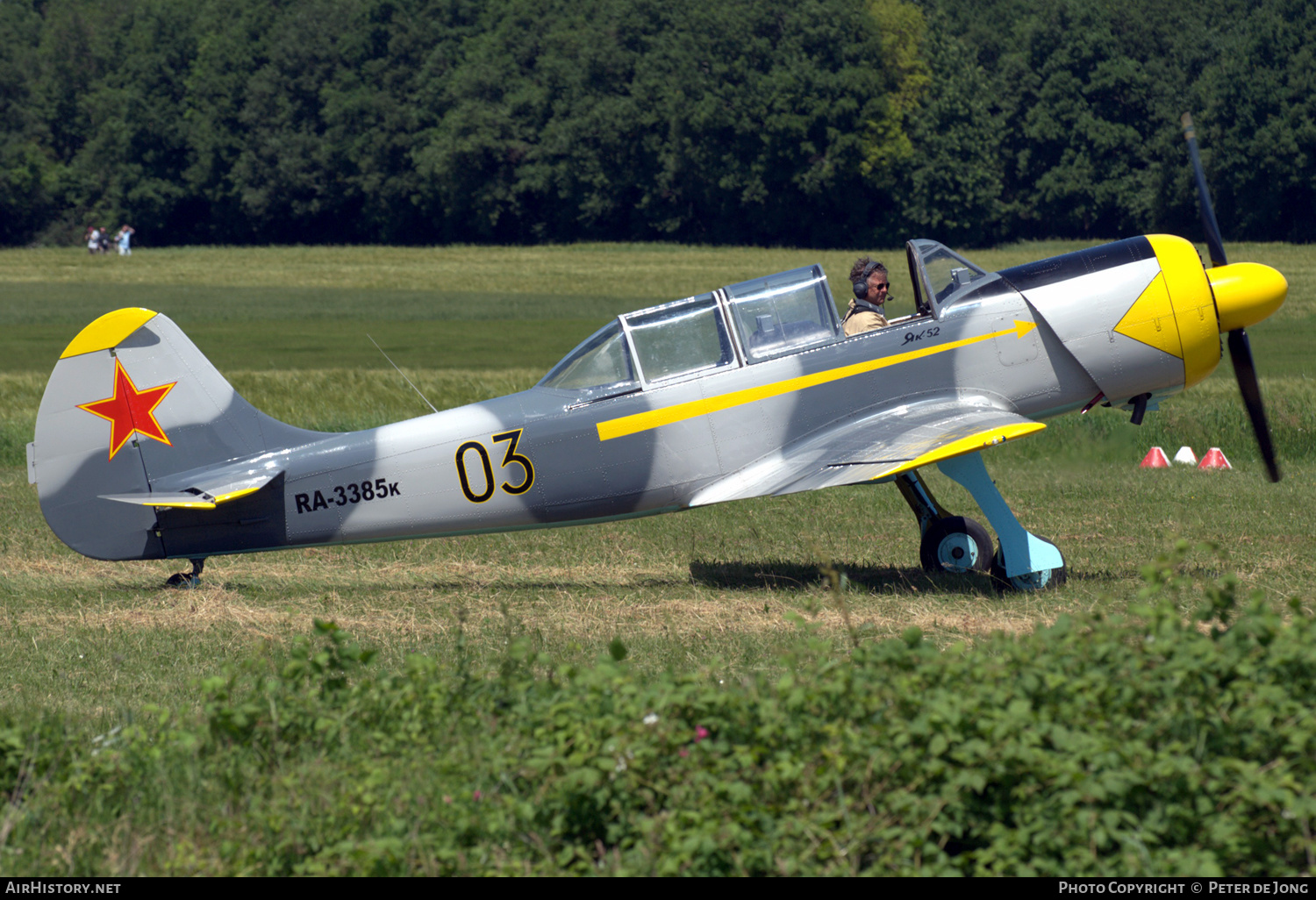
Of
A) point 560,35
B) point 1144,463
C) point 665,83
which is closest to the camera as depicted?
point 1144,463

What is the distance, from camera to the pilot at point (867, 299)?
32.0ft

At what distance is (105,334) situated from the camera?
361 inches

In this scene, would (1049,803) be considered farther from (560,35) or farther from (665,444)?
(560,35)

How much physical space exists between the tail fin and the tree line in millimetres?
77094

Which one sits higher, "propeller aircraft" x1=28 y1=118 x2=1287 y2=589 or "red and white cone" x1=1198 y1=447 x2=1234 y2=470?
"propeller aircraft" x1=28 y1=118 x2=1287 y2=589

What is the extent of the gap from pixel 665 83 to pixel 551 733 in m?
94.1

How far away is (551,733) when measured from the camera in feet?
15.6

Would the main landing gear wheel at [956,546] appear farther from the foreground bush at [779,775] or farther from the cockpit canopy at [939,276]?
the foreground bush at [779,775]

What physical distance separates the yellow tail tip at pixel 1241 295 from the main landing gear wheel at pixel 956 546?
7.85 feet

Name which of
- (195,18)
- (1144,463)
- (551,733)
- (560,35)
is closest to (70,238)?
(195,18)

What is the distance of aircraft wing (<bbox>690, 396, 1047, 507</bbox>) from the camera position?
27.8 feet

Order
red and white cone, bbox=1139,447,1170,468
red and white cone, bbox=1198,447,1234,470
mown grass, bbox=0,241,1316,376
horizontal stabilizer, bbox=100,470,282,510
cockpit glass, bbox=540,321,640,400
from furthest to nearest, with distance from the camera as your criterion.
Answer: mown grass, bbox=0,241,1316,376
red and white cone, bbox=1139,447,1170,468
red and white cone, bbox=1198,447,1234,470
cockpit glass, bbox=540,321,640,400
horizontal stabilizer, bbox=100,470,282,510

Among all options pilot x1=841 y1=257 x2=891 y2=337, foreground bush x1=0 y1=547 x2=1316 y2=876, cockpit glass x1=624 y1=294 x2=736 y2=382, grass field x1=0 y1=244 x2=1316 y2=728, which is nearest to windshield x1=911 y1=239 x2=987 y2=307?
pilot x1=841 y1=257 x2=891 y2=337

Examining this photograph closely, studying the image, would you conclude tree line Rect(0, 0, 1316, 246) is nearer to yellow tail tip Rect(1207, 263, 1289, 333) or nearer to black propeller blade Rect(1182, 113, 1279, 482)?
black propeller blade Rect(1182, 113, 1279, 482)
